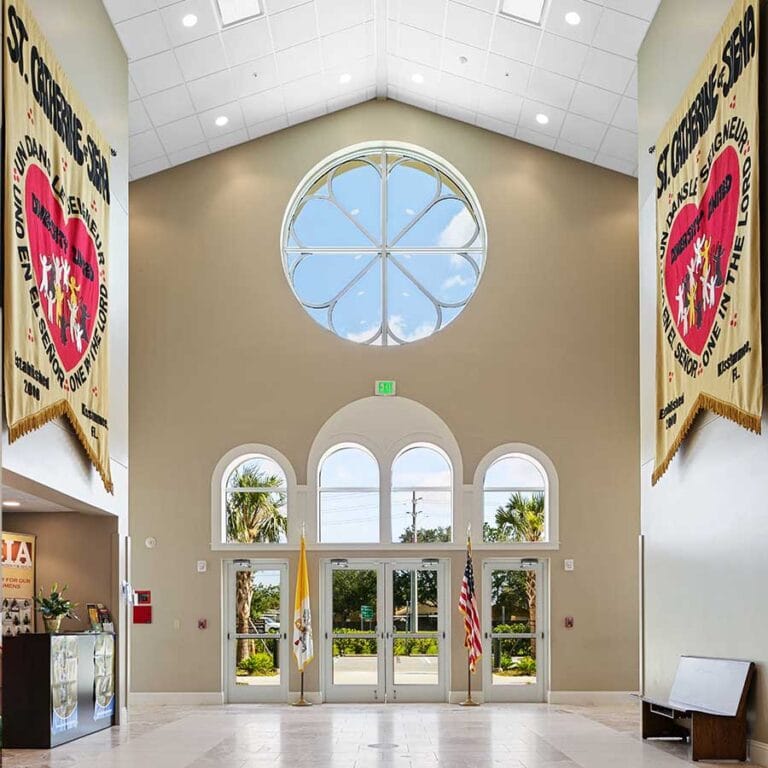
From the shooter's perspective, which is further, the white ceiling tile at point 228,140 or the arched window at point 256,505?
the white ceiling tile at point 228,140

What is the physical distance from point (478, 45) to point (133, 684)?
9.94 meters

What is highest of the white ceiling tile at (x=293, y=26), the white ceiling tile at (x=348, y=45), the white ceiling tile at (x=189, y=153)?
the white ceiling tile at (x=348, y=45)

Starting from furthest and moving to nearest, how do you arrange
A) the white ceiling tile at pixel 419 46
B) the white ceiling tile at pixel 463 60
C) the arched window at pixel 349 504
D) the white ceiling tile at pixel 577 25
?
the arched window at pixel 349 504 → the white ceiling tile at pixel 419 46 → the white ceiling tile at pixel 463 60 → the white ceiling tile at pixel 577 25

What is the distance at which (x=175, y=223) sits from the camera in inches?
707

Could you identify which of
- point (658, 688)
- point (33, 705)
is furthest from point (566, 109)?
point (33, 705)

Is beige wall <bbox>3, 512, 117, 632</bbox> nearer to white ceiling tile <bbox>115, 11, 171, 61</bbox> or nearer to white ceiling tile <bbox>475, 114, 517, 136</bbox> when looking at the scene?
white ceiling tile <bbox>115, 11, 171, 61</bbox>

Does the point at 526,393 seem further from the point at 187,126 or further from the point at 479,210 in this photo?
the point at 187,126

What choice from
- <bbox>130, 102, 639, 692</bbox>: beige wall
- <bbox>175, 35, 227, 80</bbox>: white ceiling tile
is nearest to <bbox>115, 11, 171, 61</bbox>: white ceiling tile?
<bbox>175, 35, 227, 80</bbox>: white ceiling tile

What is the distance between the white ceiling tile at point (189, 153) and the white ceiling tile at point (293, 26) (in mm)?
2682

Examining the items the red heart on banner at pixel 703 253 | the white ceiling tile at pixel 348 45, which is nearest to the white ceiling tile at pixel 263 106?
the white ceiling tile at pixel 348 45

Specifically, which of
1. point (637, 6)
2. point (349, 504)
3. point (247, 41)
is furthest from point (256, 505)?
point (637, 6)

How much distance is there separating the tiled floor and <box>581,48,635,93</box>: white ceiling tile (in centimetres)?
784

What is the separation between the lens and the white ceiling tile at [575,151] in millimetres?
17672

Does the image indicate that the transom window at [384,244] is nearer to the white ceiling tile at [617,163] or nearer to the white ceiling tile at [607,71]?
the white ceiling tile at [617,163]
